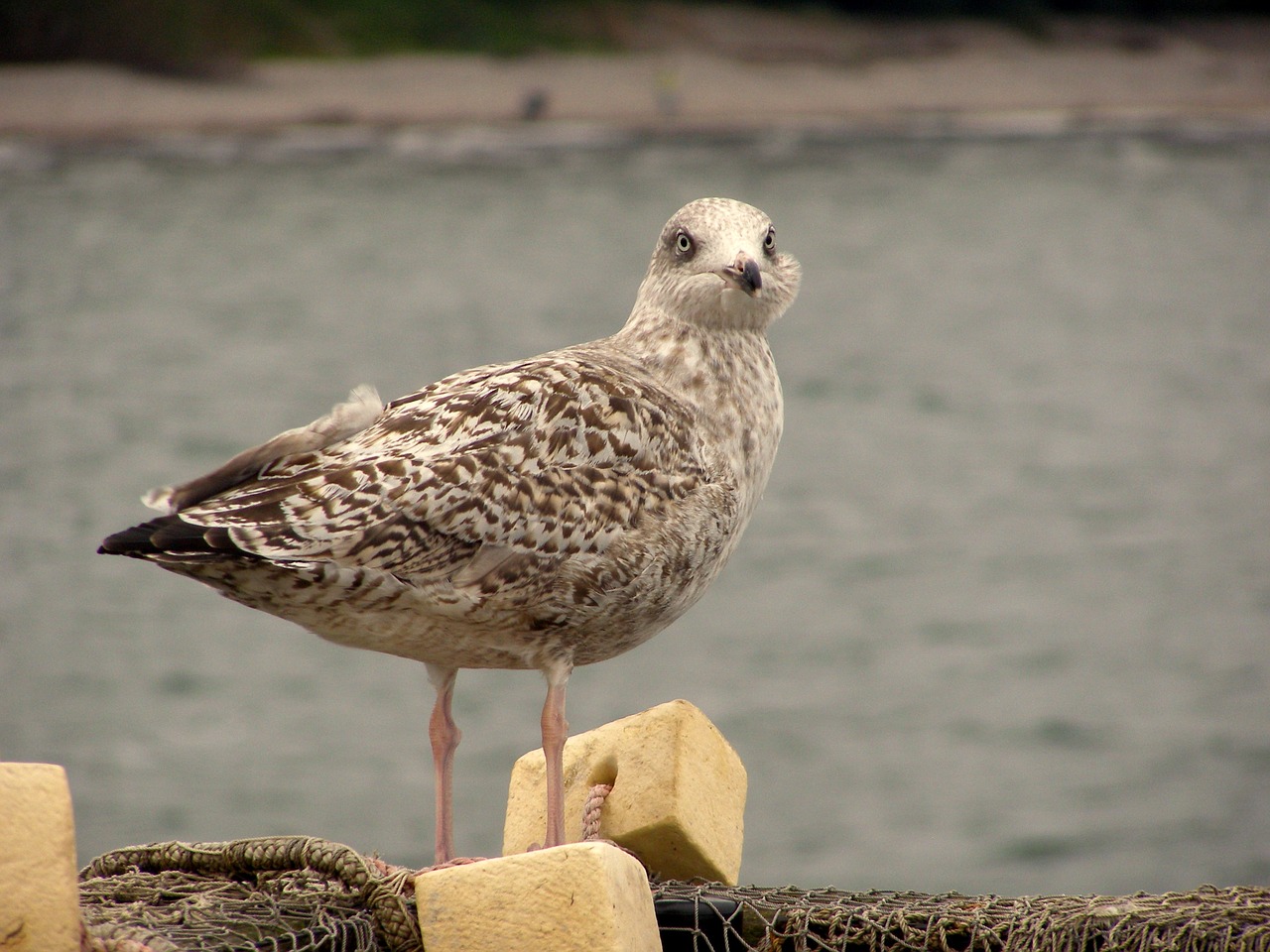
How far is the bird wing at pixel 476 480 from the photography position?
4492 millimetres

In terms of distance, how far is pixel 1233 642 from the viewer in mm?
30000

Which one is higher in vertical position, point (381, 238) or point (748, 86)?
point (748, 86)

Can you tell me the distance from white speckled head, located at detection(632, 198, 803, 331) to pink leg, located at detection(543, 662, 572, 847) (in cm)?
140

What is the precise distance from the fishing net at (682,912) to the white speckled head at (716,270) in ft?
6.29

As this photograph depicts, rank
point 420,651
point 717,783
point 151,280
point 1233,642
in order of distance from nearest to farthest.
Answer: point 420,651, point 717,783, point 1233,642, point 151,280

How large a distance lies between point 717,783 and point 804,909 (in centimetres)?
64

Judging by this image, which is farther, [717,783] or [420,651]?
[717,783]

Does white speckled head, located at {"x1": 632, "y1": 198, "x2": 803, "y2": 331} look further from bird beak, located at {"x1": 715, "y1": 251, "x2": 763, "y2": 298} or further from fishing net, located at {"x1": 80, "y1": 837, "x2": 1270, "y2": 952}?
fishing net, located at {"x1": 80, "y1": 837, "x2": 1270, "y2": 952}

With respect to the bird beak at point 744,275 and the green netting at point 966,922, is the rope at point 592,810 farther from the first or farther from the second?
the bird beak at point 744,275

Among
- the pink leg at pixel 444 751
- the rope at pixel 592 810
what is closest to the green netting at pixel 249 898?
the pink leg at pixel 444 751

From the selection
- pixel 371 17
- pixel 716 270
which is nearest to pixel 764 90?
pixel 371 17

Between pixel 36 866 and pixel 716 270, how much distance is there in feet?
9.72

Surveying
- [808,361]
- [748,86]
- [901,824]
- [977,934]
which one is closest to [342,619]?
[977,934]

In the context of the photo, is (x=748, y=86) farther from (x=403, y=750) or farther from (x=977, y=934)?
(x=977, y=934)
